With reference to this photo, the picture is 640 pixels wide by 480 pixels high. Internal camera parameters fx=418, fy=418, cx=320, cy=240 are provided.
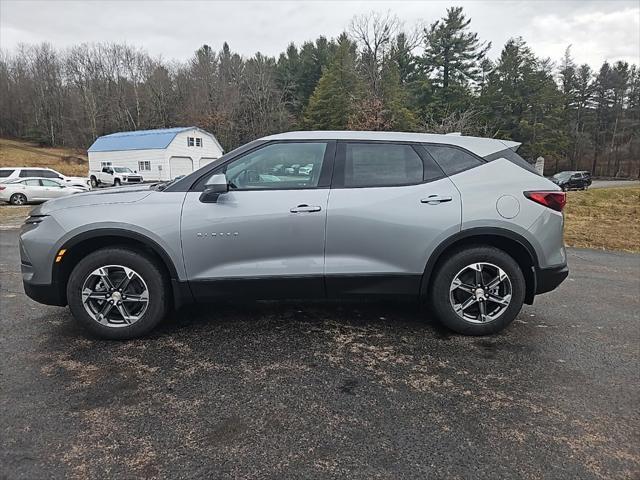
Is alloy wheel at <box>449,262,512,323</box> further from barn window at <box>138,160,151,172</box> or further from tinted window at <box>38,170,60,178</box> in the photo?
barn window at <box>138,160,151,172</box>

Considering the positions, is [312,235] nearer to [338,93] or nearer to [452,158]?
[452,158]

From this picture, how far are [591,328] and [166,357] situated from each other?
371cm

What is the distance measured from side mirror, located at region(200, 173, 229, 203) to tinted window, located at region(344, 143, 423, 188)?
0.96m

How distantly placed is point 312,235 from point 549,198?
2.00m

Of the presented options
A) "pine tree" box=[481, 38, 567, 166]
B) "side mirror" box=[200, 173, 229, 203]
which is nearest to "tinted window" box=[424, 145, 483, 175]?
"side mirror" box=[200, 173, 229, 203]

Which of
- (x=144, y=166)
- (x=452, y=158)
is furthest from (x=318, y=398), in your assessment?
(x=144, y=166)

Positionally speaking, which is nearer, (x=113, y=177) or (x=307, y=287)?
(x=307, y=287)

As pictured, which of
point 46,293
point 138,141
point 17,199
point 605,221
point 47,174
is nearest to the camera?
point 46,293

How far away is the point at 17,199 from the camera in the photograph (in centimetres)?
1723

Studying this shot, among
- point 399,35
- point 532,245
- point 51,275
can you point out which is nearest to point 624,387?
point 532,245

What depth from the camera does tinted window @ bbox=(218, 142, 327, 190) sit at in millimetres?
3365

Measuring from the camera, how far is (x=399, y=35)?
125 feet

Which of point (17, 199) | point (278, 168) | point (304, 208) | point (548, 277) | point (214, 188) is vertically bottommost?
point (17, 199)

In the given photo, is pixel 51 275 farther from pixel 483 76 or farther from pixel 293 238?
pixel 483 76
